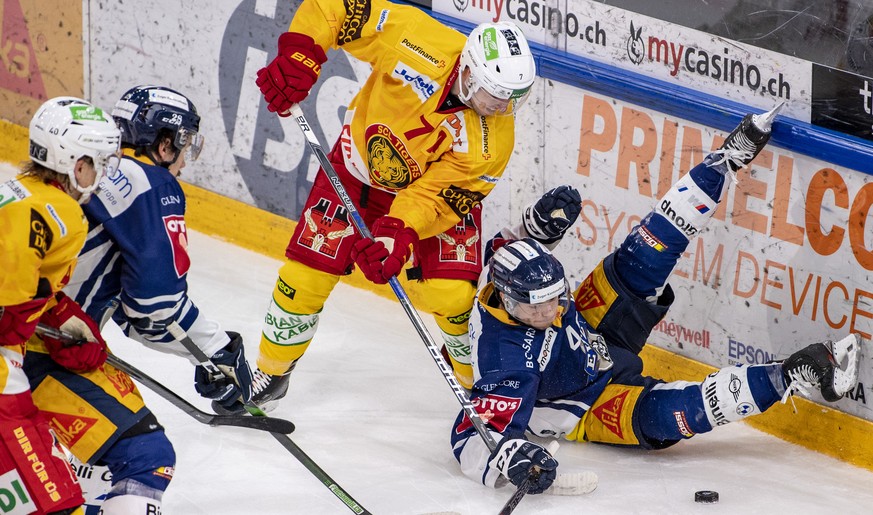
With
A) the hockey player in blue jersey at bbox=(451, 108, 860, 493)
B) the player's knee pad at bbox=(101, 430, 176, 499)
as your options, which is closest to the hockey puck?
the hockey player in blue jersey at bbox=(451, 108, 860, 493)

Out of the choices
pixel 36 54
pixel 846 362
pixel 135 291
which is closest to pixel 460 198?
pixel 135 291

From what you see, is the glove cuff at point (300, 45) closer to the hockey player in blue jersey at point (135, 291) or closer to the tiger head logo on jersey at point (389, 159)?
the tiger head logo on jersey at point (389, 159)

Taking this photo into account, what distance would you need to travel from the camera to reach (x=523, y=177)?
5.21m

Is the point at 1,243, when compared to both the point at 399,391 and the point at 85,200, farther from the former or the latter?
the point at 399,391

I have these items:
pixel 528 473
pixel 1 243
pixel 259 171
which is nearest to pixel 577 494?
pixel 528 473

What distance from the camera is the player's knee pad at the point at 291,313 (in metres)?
4.48

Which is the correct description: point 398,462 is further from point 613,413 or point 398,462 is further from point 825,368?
point 825,368

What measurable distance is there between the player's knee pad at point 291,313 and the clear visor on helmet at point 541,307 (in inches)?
26.8

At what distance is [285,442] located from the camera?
4.13m

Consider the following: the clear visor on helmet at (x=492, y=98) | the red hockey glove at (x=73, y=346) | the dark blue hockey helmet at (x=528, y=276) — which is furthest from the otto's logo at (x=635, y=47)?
the red hockey glove at (x=73, y=346)

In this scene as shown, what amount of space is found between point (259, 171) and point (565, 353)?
229 cm

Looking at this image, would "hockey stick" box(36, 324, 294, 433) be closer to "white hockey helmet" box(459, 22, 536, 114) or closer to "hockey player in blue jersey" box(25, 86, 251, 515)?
"hockey player in blue jersey" box(25, 86, 251, 515)

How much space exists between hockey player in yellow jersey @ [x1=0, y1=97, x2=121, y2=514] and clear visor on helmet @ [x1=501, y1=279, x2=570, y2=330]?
4.57 ft

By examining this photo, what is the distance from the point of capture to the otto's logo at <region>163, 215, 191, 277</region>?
3.51 metres
